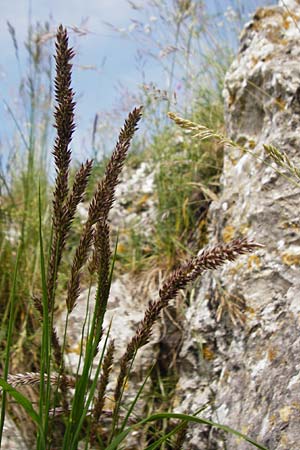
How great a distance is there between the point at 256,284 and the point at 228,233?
0.41 metres

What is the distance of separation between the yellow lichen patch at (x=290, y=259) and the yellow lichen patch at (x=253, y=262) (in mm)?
145

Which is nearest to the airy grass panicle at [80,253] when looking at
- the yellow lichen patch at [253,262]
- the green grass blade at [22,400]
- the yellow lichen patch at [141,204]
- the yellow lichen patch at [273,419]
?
the green grass blade at [22,400]

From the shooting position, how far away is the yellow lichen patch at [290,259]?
88.6 inches

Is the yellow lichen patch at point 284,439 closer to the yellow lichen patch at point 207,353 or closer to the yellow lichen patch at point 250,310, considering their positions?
the yellow lichen patch at point 250,310

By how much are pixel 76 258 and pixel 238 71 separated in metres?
2.17

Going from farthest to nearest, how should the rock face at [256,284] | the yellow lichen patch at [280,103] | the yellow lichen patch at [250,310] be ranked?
1. the yellow lichen patch at [280,103]
2. the yellow lichen patch at [250,310]
3. the rock face at [256,284]

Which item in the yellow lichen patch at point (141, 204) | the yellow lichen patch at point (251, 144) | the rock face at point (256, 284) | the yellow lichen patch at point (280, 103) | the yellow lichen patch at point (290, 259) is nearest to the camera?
the rock face at point (256, 284)

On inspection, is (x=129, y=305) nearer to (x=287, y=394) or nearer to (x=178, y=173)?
(x=178, y=173)

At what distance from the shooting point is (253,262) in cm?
247

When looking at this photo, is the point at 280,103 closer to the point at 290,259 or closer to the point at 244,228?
the point at 244,228

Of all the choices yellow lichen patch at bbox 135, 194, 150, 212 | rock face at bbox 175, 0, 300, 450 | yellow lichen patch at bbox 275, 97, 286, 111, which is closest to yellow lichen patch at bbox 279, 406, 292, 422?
rock face at bbox 175, 0, 300, 450

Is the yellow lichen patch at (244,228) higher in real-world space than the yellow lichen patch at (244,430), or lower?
higher

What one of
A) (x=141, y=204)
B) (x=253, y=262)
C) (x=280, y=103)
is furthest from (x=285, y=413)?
(x=141, y=204)

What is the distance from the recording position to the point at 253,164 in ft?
9.05
